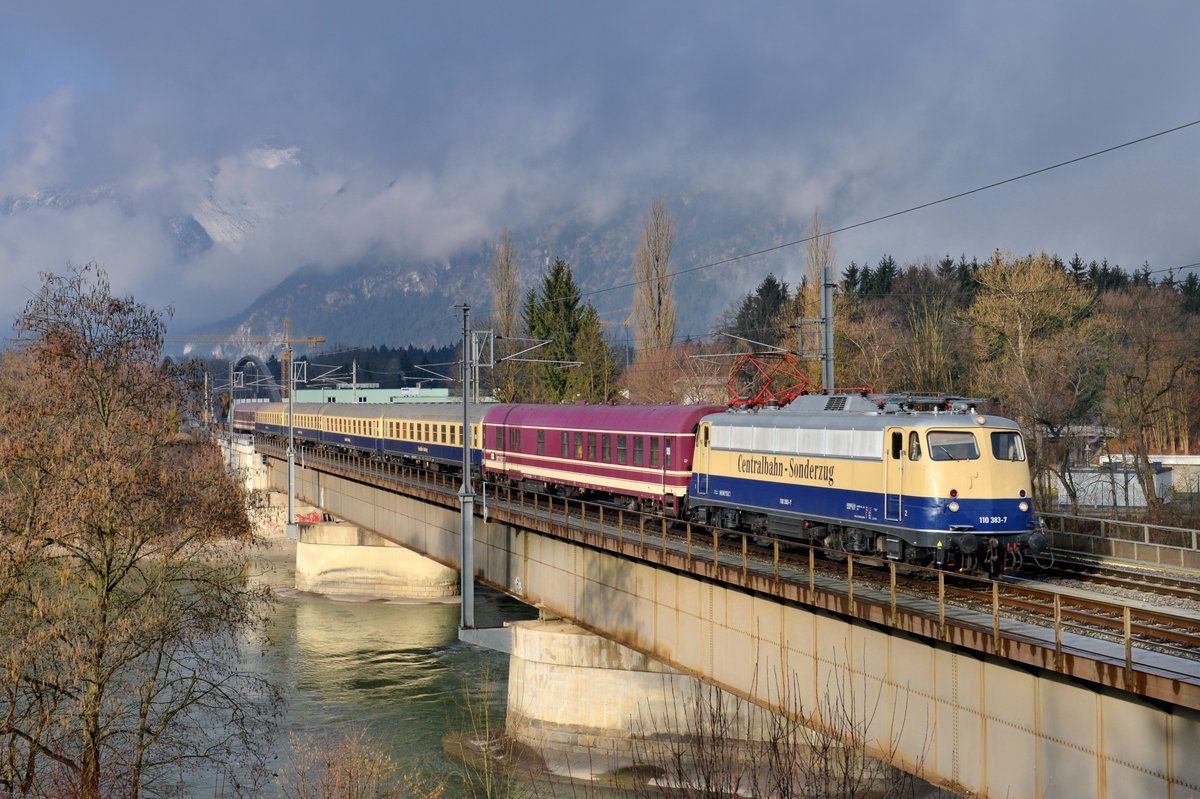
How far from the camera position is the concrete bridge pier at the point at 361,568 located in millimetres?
69188

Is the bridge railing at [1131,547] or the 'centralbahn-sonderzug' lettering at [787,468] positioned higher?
the 'centralbahn-sonderzug' lettering at [787,468]

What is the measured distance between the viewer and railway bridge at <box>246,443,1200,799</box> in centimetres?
1392

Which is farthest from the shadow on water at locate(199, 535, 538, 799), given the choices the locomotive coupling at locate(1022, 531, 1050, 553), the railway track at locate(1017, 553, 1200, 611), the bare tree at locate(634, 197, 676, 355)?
the bare tree at locate(634, 197, 676, 355)

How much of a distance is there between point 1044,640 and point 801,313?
2331 inches

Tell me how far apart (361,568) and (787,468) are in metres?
50.9

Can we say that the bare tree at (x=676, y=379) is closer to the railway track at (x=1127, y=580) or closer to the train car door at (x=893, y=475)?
the railway track at (x=1127, y=580)

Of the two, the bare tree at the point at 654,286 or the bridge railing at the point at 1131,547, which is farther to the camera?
the bare tree at the point at 654,286

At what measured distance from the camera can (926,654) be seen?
17.8 m

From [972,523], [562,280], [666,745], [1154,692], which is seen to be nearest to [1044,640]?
[1154,692]

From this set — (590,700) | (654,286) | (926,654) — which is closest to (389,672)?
(590,700)

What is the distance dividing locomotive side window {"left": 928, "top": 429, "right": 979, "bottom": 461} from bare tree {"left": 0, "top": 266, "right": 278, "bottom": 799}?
16557 mm

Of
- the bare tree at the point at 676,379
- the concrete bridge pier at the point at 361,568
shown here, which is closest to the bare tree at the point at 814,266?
the bare tree at the point at 676,379

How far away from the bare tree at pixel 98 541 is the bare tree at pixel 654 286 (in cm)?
6413

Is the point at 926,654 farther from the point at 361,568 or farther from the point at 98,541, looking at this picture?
the point at 361,568
